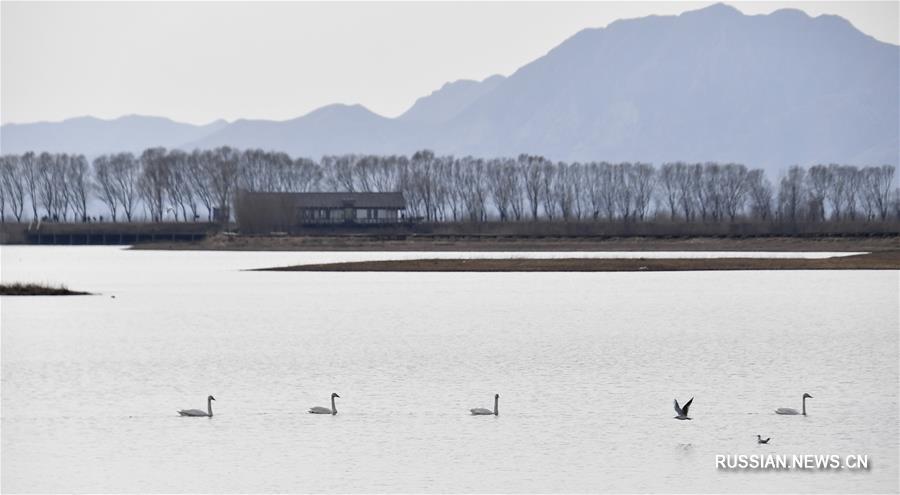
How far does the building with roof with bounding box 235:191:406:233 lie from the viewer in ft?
372

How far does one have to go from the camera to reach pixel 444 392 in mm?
22094

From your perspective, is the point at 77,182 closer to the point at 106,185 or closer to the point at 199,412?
the point at 106,185

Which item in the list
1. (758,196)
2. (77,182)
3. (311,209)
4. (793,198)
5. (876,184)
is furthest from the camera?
(77,182)

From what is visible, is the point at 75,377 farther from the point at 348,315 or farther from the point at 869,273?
the point at 869,273

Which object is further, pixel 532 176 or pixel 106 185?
pixel 106 185

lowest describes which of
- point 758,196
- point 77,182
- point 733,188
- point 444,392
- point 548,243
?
point 444,392

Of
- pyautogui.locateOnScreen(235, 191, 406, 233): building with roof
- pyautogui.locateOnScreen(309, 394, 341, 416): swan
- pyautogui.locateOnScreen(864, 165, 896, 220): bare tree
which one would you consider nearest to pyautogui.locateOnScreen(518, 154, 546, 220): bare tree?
pyautogui.locateOnScreen(235, 191, 406, 233): building with roof

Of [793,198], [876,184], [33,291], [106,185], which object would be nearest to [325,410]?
[33,291]

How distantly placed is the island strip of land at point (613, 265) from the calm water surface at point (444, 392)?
62.6 feet

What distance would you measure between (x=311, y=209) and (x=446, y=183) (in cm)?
2529

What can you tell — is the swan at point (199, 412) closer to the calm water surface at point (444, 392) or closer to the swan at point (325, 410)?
the calm water surface at point (444, 392)

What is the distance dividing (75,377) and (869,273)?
4314 cm

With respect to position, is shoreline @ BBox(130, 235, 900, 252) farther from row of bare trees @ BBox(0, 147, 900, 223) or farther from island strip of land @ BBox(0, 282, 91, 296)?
island strip of land @ BBox(0, 282, 91, 296)

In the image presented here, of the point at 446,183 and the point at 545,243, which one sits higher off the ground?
the point at 446,183
